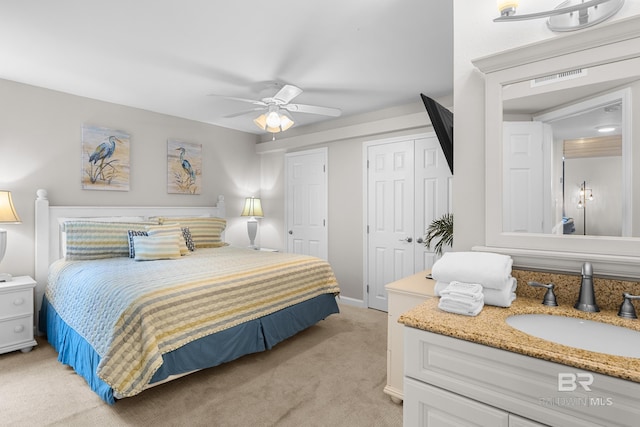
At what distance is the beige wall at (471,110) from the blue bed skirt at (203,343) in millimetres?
1764

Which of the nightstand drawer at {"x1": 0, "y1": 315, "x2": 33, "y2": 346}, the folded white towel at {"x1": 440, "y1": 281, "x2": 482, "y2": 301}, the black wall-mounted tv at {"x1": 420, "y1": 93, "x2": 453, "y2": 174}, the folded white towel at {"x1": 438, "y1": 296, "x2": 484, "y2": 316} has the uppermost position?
the black wall-mounted tv at {"x1": 420, "y1": 93, "x2": 453, "y2": 174}

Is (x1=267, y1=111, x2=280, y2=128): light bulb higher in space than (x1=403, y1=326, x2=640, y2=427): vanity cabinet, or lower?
higher

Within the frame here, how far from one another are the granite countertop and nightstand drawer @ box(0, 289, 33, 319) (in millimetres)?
3363

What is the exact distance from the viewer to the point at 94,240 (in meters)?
3.19

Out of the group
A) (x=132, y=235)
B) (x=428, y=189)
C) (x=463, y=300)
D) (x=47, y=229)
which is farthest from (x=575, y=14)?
(x=47, y=229)

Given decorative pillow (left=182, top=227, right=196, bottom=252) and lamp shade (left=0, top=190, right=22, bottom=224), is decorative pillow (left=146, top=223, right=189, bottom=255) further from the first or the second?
lamp shade (left=0, top=190, right=22, bottom=224)

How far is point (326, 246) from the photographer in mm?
4680

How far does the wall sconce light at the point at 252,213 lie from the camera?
5031mm

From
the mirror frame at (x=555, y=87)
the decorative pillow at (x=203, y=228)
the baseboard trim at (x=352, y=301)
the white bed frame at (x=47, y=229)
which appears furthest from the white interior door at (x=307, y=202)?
the mirror frame at (x=555, y=87)

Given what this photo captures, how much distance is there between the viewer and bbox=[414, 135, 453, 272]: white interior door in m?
3.67

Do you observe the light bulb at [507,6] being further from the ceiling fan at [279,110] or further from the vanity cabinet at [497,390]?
the ceiling fan at [279,110]

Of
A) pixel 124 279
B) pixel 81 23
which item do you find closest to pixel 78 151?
pixel 81 23

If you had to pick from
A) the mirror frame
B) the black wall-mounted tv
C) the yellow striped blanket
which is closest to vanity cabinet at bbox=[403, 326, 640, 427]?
the mirror frame

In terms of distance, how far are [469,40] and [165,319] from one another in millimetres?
2342
